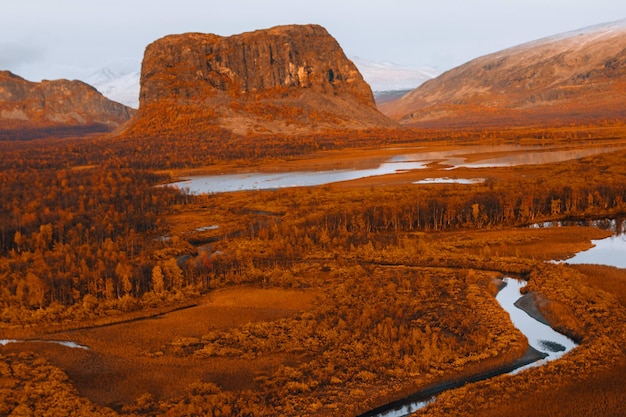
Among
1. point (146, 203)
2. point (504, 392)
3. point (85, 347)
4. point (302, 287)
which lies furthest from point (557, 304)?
point (146, 203)

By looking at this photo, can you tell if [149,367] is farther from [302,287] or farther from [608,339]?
[608,339]

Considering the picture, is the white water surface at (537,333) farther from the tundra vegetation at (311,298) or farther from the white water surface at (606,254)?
the white water surface at (606,254)

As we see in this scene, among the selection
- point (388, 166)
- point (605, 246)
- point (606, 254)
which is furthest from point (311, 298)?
point (388, 166)

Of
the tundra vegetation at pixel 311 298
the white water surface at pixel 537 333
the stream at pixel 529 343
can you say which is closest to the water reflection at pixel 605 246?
the tundra vegetation at pixel 311 298

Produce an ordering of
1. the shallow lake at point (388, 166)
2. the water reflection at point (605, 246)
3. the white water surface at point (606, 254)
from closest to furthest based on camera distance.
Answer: the white water surface at point (606, 254) → the water reflection at point (605, 246) → the shallow lake at point (388, 166)

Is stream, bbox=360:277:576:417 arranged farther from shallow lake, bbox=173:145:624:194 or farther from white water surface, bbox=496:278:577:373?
shallow lake, bbox=173:145:624:194

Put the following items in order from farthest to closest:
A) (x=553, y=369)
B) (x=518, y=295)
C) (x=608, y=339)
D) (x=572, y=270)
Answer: (x=572, y=270) → (x=518, y=295) → (x=608, y=339) → (x=553, y=369)
